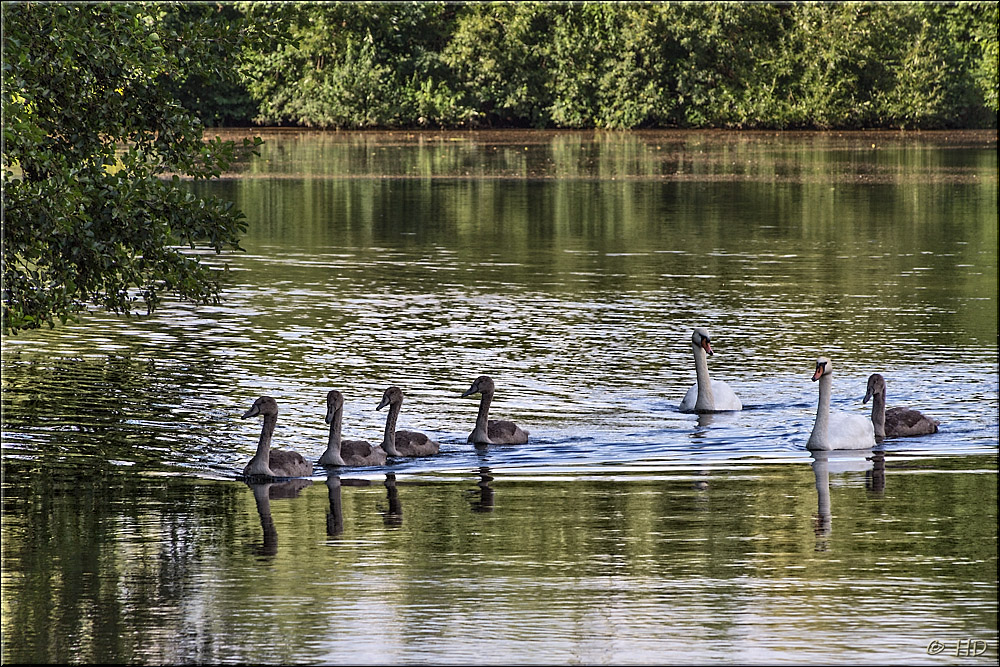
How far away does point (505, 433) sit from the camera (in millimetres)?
14250

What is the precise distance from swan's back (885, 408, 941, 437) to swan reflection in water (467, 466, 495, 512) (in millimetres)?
3785

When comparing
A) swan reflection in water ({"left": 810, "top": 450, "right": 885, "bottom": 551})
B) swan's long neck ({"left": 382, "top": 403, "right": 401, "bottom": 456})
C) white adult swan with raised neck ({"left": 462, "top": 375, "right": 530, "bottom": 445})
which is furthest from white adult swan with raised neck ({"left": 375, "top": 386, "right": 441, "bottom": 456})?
swan reflection in water ({"left": 810, "top": 450, "right": 885, "bottom": 551})

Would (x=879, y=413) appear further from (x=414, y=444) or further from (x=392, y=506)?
(x=392, y=506)

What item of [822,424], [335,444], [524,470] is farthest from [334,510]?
[822,424]

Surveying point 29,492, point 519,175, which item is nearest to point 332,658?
point 29,492

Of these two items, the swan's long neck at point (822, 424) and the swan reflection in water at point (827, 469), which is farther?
the swan's long neck at point (822, 424)

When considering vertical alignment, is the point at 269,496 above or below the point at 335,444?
below

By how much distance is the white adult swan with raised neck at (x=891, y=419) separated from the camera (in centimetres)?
1469

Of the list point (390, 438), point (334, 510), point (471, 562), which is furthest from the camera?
point (390, 438)

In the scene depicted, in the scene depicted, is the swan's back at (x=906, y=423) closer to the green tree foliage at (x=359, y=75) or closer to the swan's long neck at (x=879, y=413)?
the swan's long neck at (x=879, y=413)

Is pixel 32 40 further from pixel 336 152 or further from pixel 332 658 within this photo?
pixel 336 152

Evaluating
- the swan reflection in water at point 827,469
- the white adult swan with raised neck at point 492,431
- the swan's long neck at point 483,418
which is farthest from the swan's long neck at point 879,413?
the swan's long neck at point 483,418

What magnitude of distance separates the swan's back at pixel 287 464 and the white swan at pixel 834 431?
14.1 ft

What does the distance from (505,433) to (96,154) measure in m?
4.04
